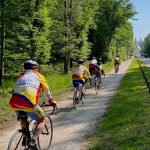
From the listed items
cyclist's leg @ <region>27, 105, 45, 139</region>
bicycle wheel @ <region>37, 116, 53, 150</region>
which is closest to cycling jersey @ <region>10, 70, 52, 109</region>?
cyclist's leg @ <region>27, 105, 45, 139</region>

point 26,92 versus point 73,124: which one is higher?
point 26,92

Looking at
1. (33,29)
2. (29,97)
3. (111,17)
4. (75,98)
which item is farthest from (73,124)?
(111,17)

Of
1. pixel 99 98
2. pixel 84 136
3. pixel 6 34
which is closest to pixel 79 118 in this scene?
pixel 84 136

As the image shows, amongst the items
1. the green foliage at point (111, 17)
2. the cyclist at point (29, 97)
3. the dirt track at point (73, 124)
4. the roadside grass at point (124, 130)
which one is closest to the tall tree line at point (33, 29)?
the dirt track at point (73, 124)

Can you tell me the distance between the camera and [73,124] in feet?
42.9

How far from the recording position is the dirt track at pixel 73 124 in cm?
1029

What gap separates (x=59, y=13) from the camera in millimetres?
38562

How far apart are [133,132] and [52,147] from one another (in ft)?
7.90

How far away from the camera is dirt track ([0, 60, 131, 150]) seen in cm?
1029

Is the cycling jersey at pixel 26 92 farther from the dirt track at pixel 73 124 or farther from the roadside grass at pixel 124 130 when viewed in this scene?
the roadside grass at pixel 124 130

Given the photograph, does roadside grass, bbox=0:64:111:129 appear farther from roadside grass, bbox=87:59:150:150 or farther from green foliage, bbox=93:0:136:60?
Answer: green foliage, bbox=93:0:136:60

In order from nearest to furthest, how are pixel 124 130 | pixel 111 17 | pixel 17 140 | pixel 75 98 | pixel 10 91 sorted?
1. pixel 17 140
2. pixel 124 130
3. pixel 75 98
4. pixel 10 91
5. pixel 111 17

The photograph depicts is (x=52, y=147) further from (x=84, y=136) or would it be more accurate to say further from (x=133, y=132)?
(x=133, y=132)

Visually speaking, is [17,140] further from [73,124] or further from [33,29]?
[33,29]
